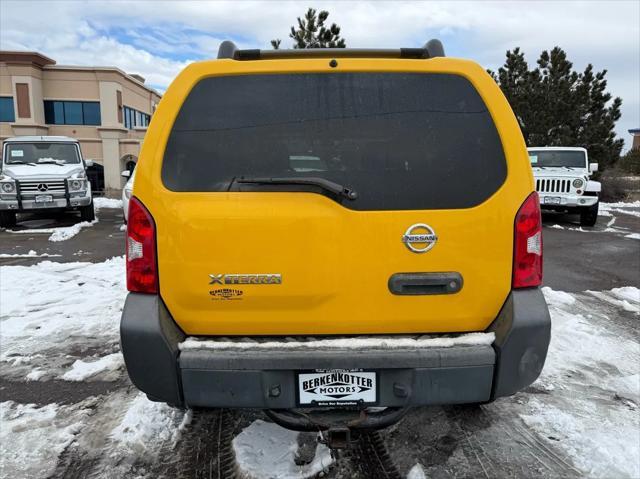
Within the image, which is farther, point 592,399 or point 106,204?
point 106,204

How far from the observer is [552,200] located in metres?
13.2

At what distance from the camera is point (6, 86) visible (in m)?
26.1

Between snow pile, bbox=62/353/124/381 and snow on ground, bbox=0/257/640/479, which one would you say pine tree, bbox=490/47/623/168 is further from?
snow pile, bbox=62/353/124/381

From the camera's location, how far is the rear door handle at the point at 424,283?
82.1 inches

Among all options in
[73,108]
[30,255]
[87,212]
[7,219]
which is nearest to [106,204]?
[87,212]

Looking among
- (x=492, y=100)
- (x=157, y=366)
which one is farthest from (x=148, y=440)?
(x=492, y=100)

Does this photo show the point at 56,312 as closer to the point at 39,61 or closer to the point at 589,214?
the point at 589,214

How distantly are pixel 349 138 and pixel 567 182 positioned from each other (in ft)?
42.1

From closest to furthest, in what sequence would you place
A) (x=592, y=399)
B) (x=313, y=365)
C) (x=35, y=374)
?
(x=313, y=365), (x=592, y=399), (x=35, y=374)

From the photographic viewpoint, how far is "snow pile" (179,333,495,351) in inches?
81.9

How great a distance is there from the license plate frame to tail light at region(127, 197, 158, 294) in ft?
43.7

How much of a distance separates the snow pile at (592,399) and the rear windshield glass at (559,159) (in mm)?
10038

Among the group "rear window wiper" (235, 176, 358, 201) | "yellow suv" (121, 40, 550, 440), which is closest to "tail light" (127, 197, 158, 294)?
"yellow suv" (121, 40, 550, 440)

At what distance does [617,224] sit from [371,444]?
48.3 ft
